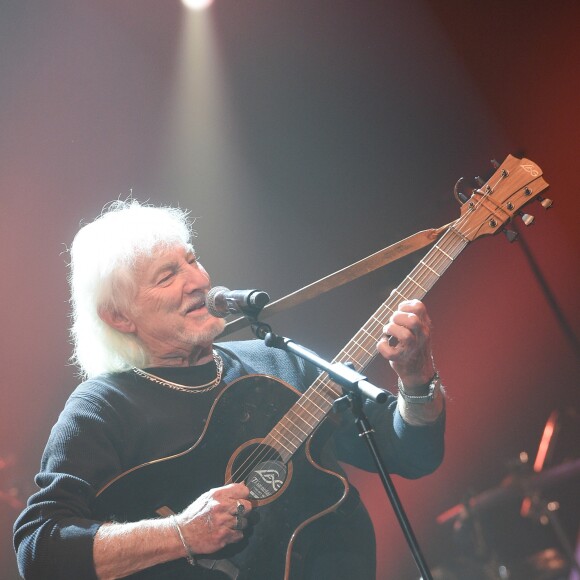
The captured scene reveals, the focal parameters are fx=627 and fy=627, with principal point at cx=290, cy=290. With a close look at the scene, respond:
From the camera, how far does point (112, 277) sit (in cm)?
252

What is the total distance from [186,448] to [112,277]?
31.3 inches

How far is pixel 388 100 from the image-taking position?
416cm

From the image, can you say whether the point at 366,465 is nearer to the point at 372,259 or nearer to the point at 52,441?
the point at 372,259

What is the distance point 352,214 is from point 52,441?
103 inches

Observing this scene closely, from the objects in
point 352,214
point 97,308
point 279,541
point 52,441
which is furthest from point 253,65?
point 279,541

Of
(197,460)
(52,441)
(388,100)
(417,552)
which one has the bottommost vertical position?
(417,552)

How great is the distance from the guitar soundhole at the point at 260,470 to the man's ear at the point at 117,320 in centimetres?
79

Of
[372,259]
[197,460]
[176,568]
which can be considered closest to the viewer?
[176,568]

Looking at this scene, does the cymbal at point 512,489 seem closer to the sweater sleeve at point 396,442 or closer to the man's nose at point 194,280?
the sweater sleeve at point 396,442

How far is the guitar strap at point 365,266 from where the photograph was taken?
2244 mm

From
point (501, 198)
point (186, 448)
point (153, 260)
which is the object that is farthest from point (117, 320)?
point (501, 198)

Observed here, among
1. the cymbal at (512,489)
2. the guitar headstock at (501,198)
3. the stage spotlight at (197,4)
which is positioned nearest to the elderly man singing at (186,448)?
the guitar headstock at (501,198)

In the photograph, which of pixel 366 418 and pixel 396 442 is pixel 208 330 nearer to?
pixel 396 442

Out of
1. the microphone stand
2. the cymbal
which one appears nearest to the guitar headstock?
the microphone stand
